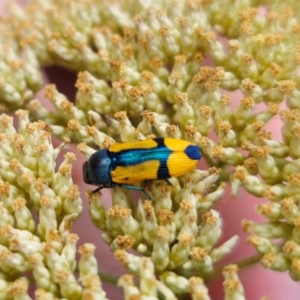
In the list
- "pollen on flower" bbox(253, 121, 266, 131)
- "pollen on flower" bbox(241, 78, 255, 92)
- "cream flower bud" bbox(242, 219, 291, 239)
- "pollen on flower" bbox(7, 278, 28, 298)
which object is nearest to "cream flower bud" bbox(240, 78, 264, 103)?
"pollen on flower" bbox(241, 78, 255, 92)

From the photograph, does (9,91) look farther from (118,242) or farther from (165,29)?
(118,242)

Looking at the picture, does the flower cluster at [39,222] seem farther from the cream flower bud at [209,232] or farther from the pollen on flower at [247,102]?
the pollen on flower at [247,102]

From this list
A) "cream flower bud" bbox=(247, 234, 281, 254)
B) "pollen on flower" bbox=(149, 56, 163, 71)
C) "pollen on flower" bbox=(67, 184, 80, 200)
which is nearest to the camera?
"cream flower bud" bbox=(247, 234, 281, 254)

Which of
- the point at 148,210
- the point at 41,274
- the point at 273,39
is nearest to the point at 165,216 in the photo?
the point at 148,210

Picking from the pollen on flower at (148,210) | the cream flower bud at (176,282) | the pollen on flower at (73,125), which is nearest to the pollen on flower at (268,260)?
the cream flower bud at (176,282)

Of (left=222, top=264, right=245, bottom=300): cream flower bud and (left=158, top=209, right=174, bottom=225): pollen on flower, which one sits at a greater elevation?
(left=158, top=209, right=174, bottom=225): pollen on flower

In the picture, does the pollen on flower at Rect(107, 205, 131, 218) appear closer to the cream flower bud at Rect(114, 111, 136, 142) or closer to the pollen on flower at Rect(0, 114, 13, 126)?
the cream flower bud at Rect(114, 111, 136, 142)
